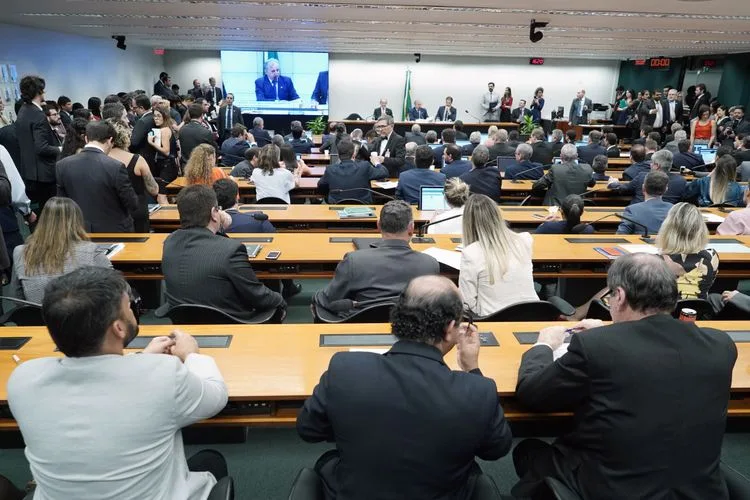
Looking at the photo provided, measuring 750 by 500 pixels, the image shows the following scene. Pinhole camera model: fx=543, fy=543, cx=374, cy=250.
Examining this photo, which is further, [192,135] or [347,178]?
[192,135]

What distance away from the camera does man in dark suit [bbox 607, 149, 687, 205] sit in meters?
5.82

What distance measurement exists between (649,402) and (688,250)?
1.88 meters

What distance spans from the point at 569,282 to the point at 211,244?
117 inches

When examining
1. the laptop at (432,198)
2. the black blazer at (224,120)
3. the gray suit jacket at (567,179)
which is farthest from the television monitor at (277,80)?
the laptop at (432,198)

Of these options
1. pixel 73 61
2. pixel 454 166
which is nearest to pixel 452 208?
pixel 454 166

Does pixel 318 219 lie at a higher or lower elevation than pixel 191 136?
Result: lower

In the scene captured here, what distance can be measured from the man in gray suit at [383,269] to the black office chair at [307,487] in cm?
118

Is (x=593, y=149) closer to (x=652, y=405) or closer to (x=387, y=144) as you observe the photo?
(x=387, y=144)

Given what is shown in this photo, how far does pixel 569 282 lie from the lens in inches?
176

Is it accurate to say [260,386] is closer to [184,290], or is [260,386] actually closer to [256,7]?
[184,290]

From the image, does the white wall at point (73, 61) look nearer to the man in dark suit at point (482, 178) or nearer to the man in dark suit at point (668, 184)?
the man in dark suit at point (482, 178)

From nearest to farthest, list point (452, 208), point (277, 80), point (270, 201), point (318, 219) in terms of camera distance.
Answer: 1. point (452, 208)
2. point (318, 219)
3. point (270, 201)
4. point (277, 80)

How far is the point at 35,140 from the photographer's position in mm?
5703

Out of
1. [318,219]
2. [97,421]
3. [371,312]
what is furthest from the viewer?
[318,219]
